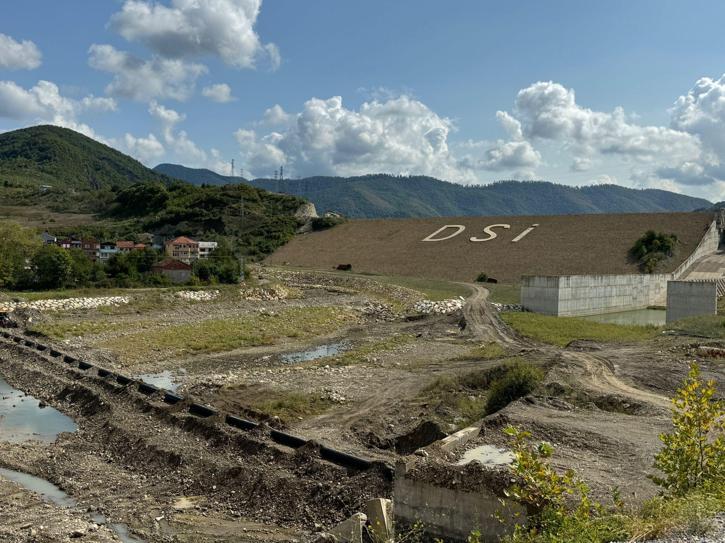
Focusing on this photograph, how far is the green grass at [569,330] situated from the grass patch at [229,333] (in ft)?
35.9

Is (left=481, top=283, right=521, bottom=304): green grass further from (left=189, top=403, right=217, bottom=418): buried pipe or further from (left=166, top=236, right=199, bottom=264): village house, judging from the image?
(left=166, top=236, right=199, bottom=264): village house

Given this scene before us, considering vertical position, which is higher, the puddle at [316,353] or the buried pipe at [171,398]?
the buried pipe at [171,398]

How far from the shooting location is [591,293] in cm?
4316

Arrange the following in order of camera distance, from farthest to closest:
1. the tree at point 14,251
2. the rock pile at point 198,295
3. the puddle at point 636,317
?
the tree at point 14,251 → the rock pile at point 198,295 → the puddle at point 636,317

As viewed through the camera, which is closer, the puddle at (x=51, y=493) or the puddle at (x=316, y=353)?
the puddle at (x=51, y=493)

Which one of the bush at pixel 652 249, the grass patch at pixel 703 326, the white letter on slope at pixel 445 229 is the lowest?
the grass patch at pixel 703 326

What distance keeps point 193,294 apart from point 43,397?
26.3 m

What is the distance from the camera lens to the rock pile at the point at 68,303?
37375 mm

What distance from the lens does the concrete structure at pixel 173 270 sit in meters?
52.7

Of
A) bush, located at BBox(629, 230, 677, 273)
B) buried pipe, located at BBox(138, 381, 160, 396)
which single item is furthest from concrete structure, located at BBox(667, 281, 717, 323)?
buried pipe, located at BBox(138, 381, 160, 396)

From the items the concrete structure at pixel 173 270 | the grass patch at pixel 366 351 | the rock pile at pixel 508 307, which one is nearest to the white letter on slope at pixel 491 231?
the rock pile at pixel 508 307

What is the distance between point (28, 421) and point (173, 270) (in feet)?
121

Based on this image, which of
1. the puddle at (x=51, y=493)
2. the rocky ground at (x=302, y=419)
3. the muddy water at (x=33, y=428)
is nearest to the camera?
the puddle at (x=51, y=493)

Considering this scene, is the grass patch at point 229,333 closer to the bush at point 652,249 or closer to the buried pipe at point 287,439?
the buried pipe at point 287,439
